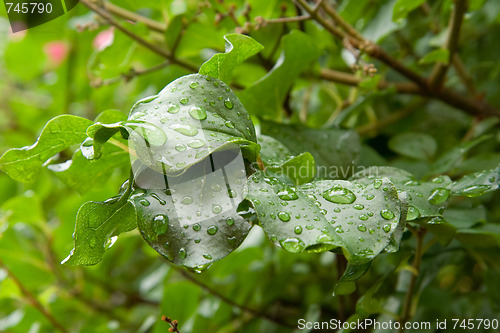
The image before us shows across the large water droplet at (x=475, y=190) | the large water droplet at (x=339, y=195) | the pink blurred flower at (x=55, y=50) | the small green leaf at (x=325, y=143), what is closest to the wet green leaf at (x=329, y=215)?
the large water droplet at (x=339, y=195)

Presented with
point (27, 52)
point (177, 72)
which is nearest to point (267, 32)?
point (177, 72)

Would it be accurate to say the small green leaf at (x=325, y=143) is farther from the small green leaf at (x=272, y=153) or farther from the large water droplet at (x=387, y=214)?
the large water droplet at (x=387, y=214)

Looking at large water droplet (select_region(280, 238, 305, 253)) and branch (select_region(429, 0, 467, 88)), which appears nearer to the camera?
large water droplet (select_region(280, 238, 305, 253))

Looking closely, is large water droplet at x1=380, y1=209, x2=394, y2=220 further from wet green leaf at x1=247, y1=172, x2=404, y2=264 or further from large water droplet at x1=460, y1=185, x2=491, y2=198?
large water droplet at x1=460, y1=185, x2=491, y2=198

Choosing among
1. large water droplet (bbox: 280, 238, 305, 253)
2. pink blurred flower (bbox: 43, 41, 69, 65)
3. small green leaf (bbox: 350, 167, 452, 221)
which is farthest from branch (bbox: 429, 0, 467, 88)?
pink blurred flower (bbox: 43, 41, 69, 65)

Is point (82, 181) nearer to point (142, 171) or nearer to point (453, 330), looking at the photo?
point (142, 171)

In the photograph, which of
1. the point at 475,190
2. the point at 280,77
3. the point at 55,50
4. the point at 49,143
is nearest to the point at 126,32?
the point at 280,77

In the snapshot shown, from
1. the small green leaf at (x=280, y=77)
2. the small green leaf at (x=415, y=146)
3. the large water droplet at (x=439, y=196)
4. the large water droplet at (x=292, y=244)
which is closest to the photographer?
the large water droplet at (x=292, y=244)
